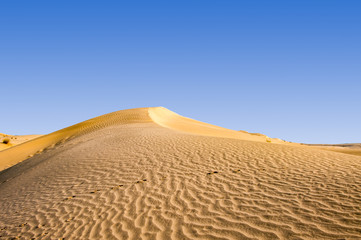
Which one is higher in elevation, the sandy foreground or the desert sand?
the desert sand

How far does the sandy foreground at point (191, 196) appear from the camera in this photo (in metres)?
5.68

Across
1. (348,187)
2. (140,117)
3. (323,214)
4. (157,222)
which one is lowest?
(157,222)

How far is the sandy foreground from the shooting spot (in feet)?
18.6

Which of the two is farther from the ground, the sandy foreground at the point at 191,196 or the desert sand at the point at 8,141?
the desert sand at the point at 8,141

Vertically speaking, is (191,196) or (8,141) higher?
(8,141)

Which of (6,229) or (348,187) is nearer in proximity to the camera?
(348,187)

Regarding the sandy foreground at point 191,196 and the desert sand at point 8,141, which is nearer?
the sandy foreground at point 191,196

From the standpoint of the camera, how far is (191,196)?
292 inches

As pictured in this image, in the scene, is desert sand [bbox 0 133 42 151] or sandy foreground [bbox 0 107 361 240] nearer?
sandy foreground [bbox 0 107 361 240]

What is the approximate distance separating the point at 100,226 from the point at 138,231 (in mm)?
1098

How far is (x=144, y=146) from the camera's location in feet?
44.2

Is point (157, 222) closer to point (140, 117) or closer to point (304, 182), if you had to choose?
point (304, 182)

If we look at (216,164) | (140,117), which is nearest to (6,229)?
(216,164)

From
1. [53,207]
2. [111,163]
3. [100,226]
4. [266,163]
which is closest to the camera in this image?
[100,226]
